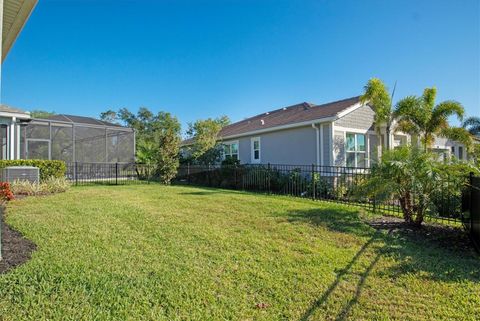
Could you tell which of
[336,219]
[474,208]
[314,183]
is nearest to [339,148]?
[314,183]

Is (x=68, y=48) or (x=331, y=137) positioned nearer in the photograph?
(x=331, y=137)

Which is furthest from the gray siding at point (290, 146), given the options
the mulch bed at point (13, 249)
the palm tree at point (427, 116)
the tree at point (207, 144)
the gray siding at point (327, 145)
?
the mulch bed at point (13, 249)

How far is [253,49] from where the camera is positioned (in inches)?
558

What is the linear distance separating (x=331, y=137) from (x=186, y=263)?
409 inches

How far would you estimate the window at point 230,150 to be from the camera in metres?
18.5

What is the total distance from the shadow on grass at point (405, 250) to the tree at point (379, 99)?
8.06m

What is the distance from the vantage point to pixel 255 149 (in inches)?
660

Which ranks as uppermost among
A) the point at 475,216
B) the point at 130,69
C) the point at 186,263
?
the point at 130,69

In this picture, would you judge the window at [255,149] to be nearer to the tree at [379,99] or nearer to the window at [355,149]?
the window at [355,149]

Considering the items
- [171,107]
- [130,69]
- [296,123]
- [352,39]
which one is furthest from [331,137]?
[171,107]

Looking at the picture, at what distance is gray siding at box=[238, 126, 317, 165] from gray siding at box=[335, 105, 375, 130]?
61.7 inches

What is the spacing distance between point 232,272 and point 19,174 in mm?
10775

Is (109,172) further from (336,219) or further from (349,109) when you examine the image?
(336,219)

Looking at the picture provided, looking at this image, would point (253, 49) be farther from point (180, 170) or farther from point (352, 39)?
point (180, 170)
